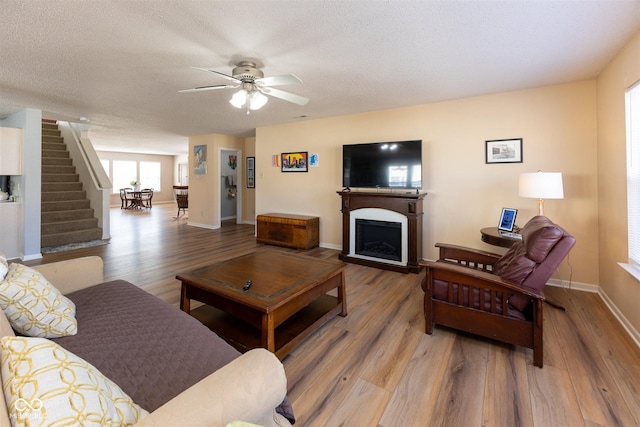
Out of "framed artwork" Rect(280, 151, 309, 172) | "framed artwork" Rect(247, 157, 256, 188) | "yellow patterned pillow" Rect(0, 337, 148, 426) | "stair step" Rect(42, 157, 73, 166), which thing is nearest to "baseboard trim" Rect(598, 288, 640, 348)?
"yellow patterned pillow" Rect(0, 337, 148, 426)

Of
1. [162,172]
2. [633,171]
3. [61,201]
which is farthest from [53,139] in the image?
[633,171]

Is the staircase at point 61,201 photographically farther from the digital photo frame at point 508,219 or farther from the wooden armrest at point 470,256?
the digital photo frame at point 508,219

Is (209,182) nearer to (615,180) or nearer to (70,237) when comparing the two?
(70,237)

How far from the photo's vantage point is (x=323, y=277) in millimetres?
2295

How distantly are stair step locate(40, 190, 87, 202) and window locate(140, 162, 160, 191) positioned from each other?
6.87 meters

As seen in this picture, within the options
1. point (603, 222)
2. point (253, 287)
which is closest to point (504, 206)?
point (603, 222)

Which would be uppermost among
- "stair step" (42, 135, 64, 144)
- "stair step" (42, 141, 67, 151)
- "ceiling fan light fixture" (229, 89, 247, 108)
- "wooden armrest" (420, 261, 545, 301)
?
"stair step" (42, 135, 64, 144)

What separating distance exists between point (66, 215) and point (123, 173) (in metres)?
7.17

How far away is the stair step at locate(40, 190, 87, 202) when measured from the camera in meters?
5.68

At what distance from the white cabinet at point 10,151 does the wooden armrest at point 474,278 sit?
5837 mm

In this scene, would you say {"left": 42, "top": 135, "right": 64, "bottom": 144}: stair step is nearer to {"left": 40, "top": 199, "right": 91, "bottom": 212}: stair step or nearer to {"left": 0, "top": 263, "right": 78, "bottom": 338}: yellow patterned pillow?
{"left": 40, "top": 199, "right": 91, "bottom": 212}: stair step

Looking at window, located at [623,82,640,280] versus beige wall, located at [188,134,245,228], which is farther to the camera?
beige wall, located at [188,134,245,228]

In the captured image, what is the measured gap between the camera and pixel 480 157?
3.78 m

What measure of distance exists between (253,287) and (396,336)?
3.90 ft
